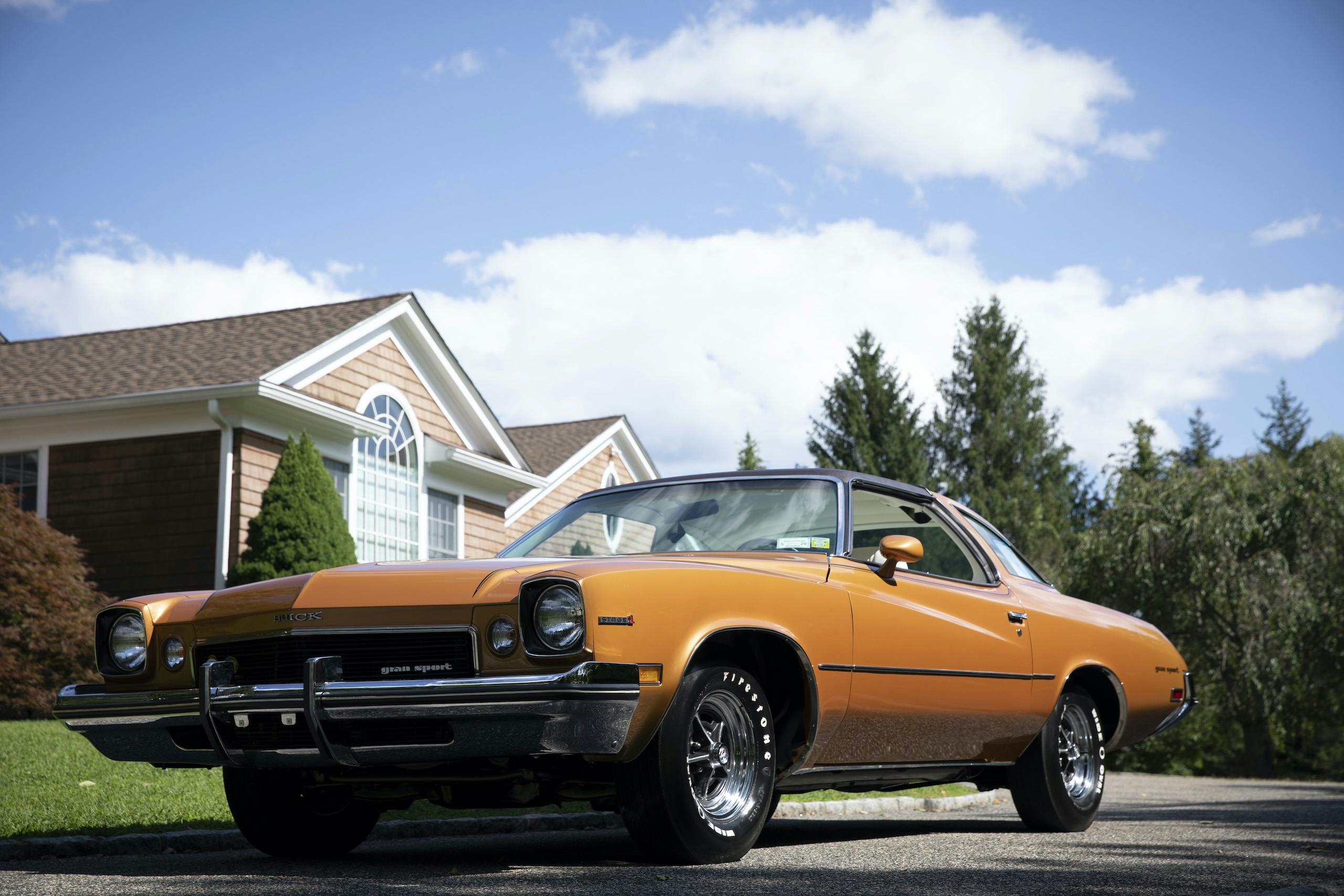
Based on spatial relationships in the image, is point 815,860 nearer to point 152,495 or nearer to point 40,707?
point 40,707

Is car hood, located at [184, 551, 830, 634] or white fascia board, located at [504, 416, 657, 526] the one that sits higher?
white fascia board, located at [504, 416, 657, 526]

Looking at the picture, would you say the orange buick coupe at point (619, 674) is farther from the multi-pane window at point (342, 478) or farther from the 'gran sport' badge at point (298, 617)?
the multi-pane window at point (342, 478)

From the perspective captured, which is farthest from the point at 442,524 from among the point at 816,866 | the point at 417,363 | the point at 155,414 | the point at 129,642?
the point at 816,866

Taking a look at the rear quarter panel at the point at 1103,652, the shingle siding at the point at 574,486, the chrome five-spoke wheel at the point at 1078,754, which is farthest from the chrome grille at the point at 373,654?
the shingle siding at the point at 574,486

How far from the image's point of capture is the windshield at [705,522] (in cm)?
631

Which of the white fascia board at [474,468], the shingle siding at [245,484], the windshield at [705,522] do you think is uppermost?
the white fascia board at [474,468]

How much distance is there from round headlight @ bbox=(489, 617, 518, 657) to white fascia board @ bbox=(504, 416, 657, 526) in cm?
1957

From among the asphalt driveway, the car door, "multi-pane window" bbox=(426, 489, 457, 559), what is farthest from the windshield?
"multi-pane window" bbox=(426, 489, 457, 559)

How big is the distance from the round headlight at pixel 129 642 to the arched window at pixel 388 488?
13.5 metres

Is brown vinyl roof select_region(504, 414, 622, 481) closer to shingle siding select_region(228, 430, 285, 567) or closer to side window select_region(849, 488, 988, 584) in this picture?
shingle siding select_region(228, 430, 285, 567)

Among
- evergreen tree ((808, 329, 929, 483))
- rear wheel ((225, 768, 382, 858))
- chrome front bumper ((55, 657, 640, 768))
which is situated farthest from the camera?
evergreen tree ((808, 329, 929, 483))

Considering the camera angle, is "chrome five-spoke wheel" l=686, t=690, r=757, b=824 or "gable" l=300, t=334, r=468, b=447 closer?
"chrome five-spoke wheel" l=686, t=690, r=757, b=824

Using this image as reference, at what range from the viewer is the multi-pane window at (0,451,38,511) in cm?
1806

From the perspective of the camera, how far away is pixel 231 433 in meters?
17.1
